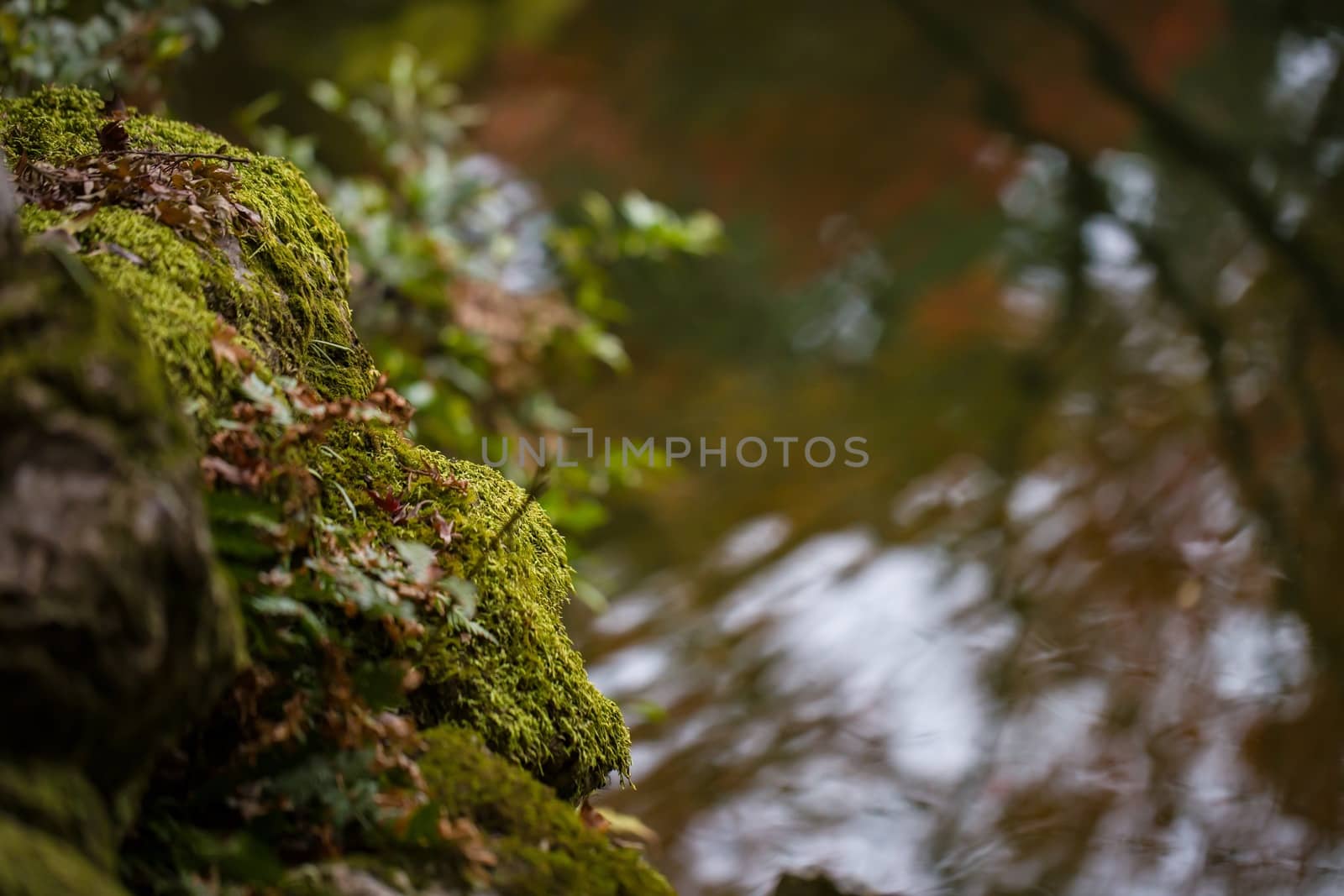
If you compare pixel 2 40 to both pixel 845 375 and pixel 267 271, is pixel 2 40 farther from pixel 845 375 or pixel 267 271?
pixel 845 375

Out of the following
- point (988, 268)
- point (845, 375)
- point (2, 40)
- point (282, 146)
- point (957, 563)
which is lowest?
point (2, 40)

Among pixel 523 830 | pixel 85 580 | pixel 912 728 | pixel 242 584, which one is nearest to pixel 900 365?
pixel 912 728

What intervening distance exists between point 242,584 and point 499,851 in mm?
426

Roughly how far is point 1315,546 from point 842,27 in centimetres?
535

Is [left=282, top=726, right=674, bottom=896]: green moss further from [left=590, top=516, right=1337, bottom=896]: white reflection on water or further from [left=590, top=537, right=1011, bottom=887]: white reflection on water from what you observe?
[left=590, top=537, right=1011, bottom=887]: white reflection on water

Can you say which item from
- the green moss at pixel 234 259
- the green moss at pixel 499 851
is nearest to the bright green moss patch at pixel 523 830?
the green moss at pixel 499 851

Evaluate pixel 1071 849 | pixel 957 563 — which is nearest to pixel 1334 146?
pixel 957 563

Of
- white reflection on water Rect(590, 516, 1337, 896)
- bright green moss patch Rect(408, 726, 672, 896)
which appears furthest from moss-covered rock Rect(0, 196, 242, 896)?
white reflection on water Rect(590, 516, 1337, 896)

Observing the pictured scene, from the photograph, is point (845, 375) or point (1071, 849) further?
point (845, 375)

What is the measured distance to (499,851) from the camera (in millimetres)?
1231

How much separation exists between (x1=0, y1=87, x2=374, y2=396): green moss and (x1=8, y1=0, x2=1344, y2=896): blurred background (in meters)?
0.82

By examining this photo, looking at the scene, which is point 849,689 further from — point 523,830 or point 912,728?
point 523,830

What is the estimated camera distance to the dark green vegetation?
90 cm

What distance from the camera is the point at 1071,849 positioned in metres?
2.63
